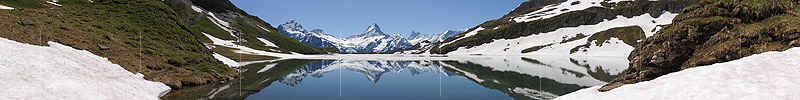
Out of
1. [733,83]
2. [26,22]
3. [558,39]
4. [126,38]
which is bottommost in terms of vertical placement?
[733,83]

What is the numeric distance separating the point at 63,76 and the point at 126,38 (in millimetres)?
17508

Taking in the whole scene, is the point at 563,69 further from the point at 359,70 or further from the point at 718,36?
the point at 718,36

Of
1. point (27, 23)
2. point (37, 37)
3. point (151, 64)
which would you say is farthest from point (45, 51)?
point (27, 23)

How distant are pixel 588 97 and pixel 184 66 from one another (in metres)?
32.3

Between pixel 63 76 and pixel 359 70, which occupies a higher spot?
pixel 63 76

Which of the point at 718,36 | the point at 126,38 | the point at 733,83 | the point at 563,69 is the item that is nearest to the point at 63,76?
the point at 126,38

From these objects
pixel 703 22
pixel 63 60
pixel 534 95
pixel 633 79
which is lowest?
pixel 534 95

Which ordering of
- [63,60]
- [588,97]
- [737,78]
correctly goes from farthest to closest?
[63,60], [588,97], [737,78]

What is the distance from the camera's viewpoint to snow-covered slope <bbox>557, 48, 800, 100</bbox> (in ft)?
34.9

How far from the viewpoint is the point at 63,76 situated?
18.3m

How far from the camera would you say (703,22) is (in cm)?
1772

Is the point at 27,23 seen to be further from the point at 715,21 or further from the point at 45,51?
the point at 715,21

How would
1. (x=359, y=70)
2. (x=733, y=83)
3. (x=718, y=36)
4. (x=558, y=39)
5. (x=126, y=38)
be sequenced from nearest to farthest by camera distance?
(x=733, y=83), (x=718, y=36), (x=126, y=38), (x=359, y=70), (x=558, y=39)

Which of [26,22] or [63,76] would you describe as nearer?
[63,76]
